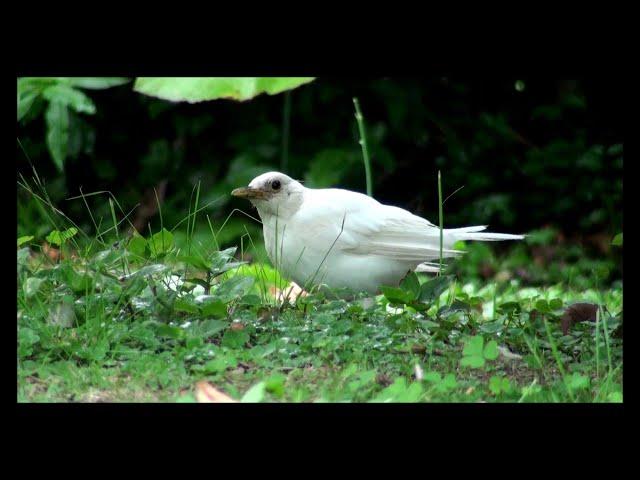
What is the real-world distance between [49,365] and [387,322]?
1.33 meters

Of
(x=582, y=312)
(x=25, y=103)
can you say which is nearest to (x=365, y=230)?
(x=582, y=312)

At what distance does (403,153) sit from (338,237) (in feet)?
12.9

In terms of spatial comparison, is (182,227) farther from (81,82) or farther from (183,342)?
(183,342)

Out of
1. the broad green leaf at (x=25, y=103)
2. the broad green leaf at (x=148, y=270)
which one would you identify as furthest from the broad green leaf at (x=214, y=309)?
the broad green leaf at (x=25, y=103)

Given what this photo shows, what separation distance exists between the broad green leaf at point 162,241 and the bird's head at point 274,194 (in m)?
0.53

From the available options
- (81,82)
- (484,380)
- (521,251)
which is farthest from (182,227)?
(484,380)

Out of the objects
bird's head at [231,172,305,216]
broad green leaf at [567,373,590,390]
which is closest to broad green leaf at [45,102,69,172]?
bird's head at [231,172,305,216]

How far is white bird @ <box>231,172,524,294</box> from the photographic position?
4.50 meters

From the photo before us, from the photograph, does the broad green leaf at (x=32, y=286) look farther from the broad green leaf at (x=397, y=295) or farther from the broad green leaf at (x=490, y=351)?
the broad green leaf at (x=490, y=351)

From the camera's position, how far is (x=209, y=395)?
304cm

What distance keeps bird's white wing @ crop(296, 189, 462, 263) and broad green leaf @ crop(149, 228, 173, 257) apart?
0.69m

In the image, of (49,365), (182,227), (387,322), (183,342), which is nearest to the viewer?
(49,365)

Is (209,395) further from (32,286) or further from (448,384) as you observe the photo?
(32,286)

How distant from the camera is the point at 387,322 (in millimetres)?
3812
